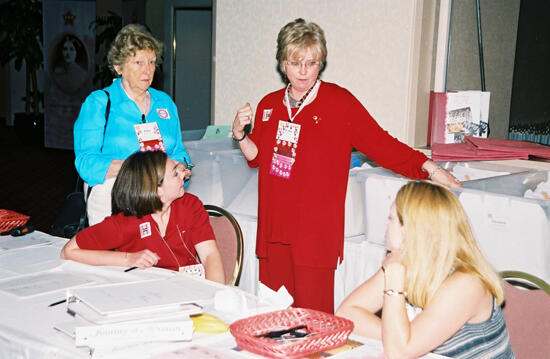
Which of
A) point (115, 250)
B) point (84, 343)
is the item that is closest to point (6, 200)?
point (115, 250)

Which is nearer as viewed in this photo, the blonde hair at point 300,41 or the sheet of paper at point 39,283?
the sheet of paper at point 39,283

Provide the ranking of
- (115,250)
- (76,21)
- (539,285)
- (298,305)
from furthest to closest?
(76,21) < (298,305) < (115,250) < (539,285)

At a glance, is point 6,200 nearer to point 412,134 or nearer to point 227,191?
point 227,191

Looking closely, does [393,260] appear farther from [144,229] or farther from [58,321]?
[144,229]

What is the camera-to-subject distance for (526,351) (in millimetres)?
1790

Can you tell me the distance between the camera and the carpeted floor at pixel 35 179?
20.1 ft

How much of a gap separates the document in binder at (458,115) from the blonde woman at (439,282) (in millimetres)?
1785

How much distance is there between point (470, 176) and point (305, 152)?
1.10m

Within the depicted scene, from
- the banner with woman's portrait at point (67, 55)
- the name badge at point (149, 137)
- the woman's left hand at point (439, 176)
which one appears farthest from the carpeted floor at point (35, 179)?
the woman's left hand at point (439, 176)

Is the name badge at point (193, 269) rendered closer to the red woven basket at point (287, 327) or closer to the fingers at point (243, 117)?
the fingers at point (243, 117)

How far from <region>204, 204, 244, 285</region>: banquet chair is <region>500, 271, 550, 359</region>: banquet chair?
1.02m

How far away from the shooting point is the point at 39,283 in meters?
1.92

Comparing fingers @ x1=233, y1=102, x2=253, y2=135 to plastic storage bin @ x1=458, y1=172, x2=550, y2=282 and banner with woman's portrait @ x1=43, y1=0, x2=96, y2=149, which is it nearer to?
plastic storage bin @ x1=458, y1=172, x2=550, y2=282

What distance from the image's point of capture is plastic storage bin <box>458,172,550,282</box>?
216 centimetres
